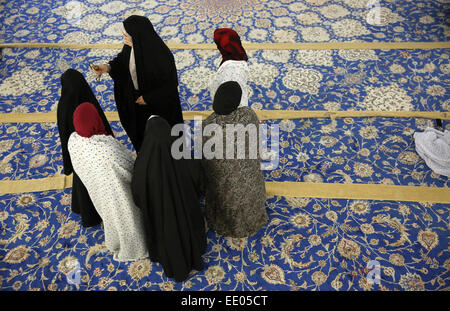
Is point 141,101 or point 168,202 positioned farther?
point 141,101

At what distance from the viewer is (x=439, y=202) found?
239cm

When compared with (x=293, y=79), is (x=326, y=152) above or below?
below

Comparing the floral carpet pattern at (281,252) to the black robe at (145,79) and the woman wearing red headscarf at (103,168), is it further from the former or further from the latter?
the black robe at (145,79)

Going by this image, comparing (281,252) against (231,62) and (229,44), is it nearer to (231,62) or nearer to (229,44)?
(231,62)

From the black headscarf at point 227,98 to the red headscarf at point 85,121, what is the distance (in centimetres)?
63

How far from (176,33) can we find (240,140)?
286 centimetres

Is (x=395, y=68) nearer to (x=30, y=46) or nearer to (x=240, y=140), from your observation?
(x=240, y=140)

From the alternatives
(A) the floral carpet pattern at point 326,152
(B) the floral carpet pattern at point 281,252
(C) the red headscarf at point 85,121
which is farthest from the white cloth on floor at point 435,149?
(C) the red headscarf at point 85,121

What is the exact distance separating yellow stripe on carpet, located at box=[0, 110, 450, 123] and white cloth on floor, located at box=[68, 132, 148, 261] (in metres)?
1.37

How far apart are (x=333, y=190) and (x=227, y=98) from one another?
1297mm

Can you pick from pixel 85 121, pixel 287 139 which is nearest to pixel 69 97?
pixel 85 121

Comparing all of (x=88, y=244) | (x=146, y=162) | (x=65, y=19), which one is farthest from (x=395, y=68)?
(x=65, y=19)

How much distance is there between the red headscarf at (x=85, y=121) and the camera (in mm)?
1642

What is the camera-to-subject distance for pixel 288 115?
3.08 metres
